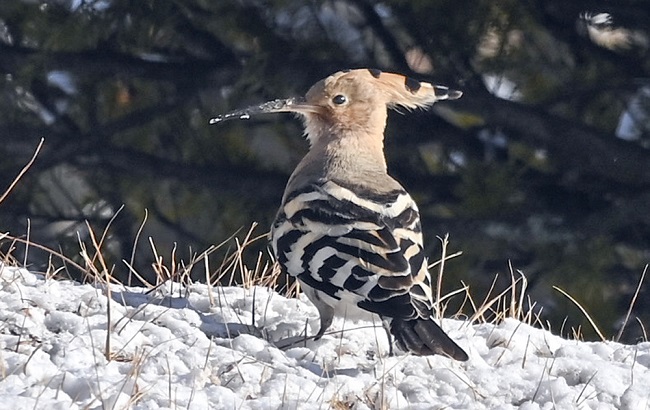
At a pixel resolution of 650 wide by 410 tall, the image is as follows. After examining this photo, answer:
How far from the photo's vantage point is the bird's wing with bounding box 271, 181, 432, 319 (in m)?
4.00

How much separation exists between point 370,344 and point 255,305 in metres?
0.47

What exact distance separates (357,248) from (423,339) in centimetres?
41

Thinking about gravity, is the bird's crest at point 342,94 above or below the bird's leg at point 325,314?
above

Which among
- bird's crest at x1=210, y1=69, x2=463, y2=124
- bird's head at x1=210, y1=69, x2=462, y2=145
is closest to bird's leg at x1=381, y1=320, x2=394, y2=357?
bird's head at x1=210, y1=69, x2=462, y2=145

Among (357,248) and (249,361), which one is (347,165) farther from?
(249,361)

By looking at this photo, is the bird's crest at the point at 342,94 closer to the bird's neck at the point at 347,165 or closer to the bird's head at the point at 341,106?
the bird's head at the point at 341,106

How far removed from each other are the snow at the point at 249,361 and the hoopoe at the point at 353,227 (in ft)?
0.46

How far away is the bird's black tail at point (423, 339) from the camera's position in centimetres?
380

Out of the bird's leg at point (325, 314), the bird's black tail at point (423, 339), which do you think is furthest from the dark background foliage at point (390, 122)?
the bird's black tail at point (423, 339)

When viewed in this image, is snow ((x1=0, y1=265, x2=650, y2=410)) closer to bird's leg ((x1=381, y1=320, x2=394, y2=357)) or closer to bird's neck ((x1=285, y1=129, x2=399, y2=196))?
bird's leg ((x1=381, y1=320, x2=394, y2=357))

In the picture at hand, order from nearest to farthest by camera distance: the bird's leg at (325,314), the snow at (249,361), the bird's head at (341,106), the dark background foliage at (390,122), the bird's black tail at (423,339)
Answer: the snow at (249,361)
the bird's black tail at (423,339)
the bird's leg at (325,314)
the bird's head at (341,106)
the dark background foliage at (390,122)

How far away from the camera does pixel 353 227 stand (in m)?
4.20

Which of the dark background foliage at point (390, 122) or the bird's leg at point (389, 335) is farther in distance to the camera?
the dark background foliage at point (390, 122)

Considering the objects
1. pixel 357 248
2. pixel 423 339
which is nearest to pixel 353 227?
pixel 357 248
